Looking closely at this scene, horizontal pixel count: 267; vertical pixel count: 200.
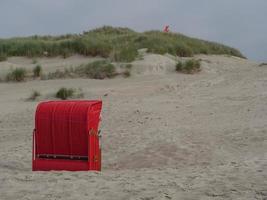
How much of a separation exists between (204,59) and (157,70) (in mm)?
4325

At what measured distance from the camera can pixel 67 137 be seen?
9211 millimetres

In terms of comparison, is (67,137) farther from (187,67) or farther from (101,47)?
(101,47)

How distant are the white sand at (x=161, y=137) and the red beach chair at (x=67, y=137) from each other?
14.4 inches

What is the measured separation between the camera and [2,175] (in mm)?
8781

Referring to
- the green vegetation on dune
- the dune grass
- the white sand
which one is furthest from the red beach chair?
the green vegetation on dune

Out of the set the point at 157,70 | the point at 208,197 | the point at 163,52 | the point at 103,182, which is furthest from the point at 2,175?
the point at 163,52

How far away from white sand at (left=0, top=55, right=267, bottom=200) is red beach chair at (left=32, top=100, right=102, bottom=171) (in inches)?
14.4

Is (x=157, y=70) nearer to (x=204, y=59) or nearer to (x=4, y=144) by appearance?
(x=204, y=59)

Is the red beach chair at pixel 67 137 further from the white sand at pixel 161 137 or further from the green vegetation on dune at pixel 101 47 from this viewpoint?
the green vegetation on dune at pixel 101 47

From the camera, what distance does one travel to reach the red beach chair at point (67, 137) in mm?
9094

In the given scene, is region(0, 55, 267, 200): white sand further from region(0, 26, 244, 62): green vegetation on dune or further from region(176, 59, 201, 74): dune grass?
region(0, 26, 244, 62): green vegetation on dune

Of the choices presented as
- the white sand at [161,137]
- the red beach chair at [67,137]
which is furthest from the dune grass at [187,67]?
the red beach chair at [67,137]

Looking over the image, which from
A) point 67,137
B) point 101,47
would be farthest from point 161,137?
point 101,47

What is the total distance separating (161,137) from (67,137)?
339cm
